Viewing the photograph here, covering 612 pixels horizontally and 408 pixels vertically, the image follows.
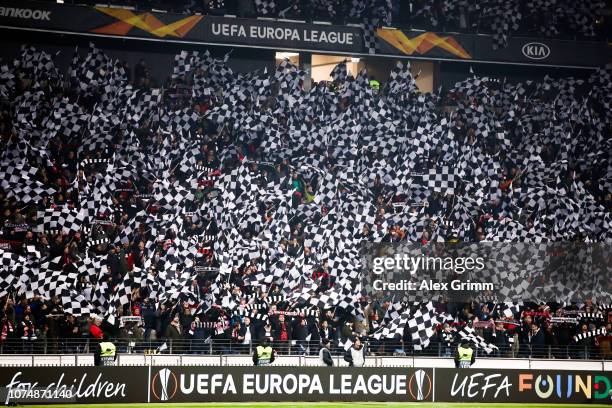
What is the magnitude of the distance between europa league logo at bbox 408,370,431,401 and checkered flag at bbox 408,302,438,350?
119cm

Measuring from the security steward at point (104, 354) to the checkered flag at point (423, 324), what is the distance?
6.89 metres

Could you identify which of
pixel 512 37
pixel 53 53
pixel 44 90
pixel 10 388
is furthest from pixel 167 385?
pixel 512 37

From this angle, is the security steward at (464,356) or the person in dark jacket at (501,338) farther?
the person in dark jacket at (501,338)

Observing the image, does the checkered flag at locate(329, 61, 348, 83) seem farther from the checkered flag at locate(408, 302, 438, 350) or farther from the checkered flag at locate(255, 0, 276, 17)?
the checkered flag at locate(408, 302, 438, 350)

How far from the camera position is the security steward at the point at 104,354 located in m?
19.8

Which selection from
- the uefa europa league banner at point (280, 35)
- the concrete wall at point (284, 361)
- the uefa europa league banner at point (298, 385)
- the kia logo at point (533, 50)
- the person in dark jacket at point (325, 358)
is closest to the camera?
the uefa europa league banner at point (298, 385)

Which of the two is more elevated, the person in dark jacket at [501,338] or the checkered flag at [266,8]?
the checkered flag at [266,8]

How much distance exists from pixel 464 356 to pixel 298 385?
3645 millimetres

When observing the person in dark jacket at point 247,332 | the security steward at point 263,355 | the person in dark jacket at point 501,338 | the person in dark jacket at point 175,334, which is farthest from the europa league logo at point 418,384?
the person in dark jacket at point 175,334

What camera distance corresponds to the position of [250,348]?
70.2 feet

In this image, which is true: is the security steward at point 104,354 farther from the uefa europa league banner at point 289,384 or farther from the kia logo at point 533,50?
the kia logo at point 533,50

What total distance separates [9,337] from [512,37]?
18.5 meters

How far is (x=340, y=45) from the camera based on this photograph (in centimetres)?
3005

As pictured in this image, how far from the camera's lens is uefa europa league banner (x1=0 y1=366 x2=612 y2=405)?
64.0ft
